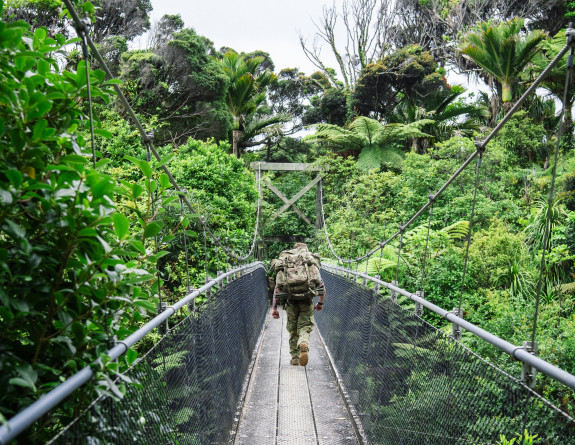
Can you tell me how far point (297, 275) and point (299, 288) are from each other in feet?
0.43

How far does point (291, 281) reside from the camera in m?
4.52

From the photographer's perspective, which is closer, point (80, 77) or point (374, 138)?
point (80, 77)

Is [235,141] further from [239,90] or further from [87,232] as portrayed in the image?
[87,232]

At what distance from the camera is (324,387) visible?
13.9ft

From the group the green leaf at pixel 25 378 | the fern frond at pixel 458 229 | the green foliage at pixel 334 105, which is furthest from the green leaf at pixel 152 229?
the green foliage at pixel 334 105

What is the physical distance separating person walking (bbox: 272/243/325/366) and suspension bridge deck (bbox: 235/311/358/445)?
0.80 ft

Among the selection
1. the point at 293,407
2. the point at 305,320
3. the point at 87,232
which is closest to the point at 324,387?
the point at 293,407

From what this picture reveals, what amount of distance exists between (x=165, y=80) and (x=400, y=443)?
12120mm

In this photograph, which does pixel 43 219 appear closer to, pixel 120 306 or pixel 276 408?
pixel 120 306

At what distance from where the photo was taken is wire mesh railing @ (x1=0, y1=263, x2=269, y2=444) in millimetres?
970

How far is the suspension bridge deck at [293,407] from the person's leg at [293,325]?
147mm

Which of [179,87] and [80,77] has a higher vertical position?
[179,87]

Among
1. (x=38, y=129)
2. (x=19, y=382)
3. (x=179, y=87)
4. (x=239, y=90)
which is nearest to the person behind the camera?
(x=19, y=382)

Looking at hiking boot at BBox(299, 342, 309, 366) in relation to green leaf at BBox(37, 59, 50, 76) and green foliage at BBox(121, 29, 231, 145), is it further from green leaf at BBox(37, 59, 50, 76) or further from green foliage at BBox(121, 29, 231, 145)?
green foliage at BBox(121, 29, 231, 145)
